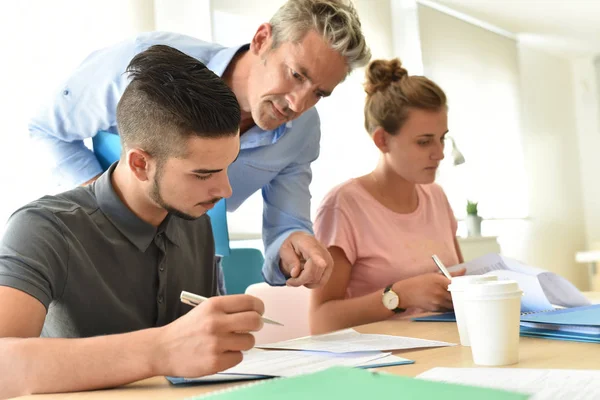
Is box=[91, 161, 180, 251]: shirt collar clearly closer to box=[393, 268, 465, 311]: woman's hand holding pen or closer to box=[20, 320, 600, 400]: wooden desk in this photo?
box=[20, 320, 600, 400]: wooden desk

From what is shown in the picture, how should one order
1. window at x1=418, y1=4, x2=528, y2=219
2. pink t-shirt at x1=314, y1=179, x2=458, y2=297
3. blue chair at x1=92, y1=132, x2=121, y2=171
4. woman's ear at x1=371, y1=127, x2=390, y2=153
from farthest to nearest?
window at x1=418, y1=4, x2=528, y2=219 < woman's ear at x1=371, y1=127, x2=390, y2=153 < pink t-shirt at x1=314, y1=179, x2=458, y2=297 < blue chair at x1=92, y1=132, x2=121, y2=171

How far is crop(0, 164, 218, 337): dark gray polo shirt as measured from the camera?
43.9 inches

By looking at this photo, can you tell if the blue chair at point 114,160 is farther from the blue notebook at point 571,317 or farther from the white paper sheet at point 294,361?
the blue notebook at point 571,317

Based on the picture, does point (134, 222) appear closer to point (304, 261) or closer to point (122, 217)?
point (122, 217)

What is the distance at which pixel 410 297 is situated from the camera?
1629mm

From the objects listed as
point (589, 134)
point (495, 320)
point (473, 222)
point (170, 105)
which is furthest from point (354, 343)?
point (589, 134)

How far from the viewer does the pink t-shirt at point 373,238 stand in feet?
6.49

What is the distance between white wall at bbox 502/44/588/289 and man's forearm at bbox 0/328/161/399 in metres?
5.90

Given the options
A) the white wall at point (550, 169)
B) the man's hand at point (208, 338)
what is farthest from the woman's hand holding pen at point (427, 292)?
the white wall at point (550, 169)

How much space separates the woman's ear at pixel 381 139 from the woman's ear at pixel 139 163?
3.58 feet

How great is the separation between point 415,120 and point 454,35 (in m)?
4.06

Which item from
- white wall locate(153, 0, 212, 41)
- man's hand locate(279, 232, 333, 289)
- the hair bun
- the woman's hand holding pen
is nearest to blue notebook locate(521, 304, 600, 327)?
the woman's hand holding pen

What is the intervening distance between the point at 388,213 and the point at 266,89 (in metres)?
0.63

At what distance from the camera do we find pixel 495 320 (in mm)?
968
